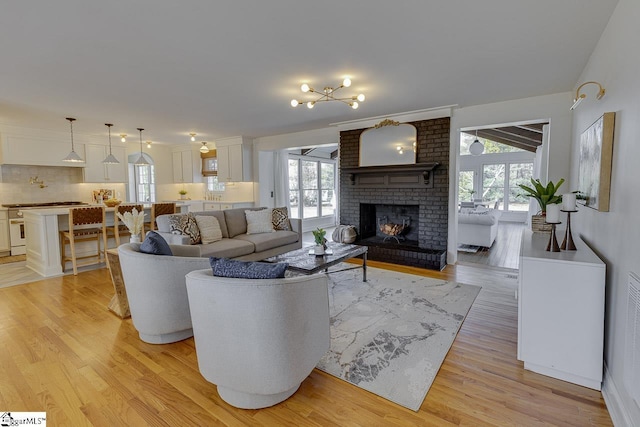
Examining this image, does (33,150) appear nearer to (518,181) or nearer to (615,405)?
(615,405)

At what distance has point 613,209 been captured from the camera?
1957 mm

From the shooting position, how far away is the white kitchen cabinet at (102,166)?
6922 mm

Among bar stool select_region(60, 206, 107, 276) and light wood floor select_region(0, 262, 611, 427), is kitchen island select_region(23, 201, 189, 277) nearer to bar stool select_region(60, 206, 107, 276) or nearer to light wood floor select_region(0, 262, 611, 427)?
bar stool select_region(60, 206, 107, 276)

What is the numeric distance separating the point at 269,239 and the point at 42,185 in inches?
217

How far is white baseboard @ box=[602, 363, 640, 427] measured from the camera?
1564 millimetres

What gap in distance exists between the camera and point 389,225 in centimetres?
561

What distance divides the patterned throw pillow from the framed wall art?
160 inches

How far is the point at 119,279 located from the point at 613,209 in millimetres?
4011

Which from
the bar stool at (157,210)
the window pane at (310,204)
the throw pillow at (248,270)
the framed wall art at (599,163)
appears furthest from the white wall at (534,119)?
the bar stool at (157,210)

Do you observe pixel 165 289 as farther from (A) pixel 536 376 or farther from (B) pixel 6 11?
(A) pixel 536 376

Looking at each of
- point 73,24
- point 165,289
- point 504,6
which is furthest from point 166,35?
point 504,6

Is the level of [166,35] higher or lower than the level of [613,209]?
higher

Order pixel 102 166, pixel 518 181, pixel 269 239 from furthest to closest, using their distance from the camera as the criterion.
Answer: pixel 518 181, pixel 102 166, pixel 269 239

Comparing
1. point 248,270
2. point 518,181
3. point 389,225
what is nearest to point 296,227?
point 389,225
